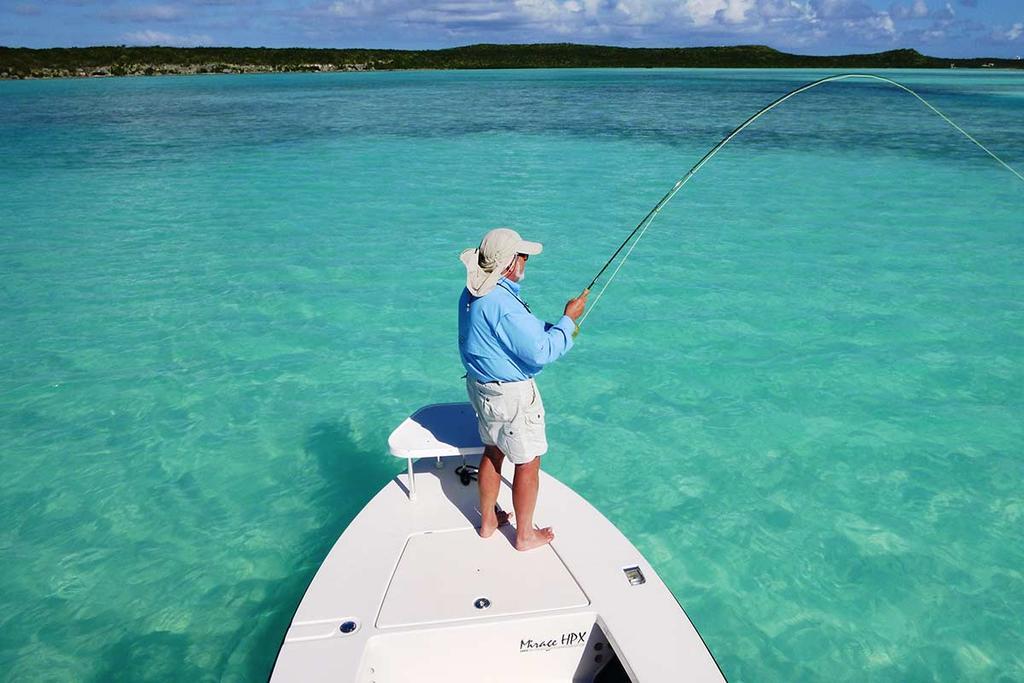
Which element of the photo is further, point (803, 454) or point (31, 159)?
point (31, 159)

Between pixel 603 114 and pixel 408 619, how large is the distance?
1223 inches

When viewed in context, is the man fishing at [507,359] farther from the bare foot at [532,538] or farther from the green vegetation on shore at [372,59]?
the green vegetation on shore at [372,59]

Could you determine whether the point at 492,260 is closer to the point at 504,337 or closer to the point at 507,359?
the point at 504,337

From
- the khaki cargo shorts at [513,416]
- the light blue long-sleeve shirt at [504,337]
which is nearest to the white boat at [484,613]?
the khaki cargo shorts at [513,416]

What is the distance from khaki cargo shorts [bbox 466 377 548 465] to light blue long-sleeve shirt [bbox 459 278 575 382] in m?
0.05

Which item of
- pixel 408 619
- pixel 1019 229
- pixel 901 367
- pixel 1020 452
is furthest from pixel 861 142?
pixel 408 619

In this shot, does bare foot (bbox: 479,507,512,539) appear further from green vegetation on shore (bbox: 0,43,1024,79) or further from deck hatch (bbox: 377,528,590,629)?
green vegetation on shore (bbox: 0,43,1024,79)

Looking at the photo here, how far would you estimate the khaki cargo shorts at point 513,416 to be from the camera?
10.2ft

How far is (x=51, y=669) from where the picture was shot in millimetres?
3717

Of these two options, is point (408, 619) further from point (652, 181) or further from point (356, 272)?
point (652, 181)

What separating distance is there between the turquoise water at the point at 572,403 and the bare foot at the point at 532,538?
1.31 metres

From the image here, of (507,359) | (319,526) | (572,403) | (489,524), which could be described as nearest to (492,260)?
(507,359)

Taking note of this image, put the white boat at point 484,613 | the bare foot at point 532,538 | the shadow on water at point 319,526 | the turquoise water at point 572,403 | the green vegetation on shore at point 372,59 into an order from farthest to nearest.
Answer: the green vegetation on shore at point 372,59
the turquoise water at point 572,403
the shadow on water at point 319,526
the bare foot at point 532,538
the white boat at point 484,613

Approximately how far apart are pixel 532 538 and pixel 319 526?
2.06m
